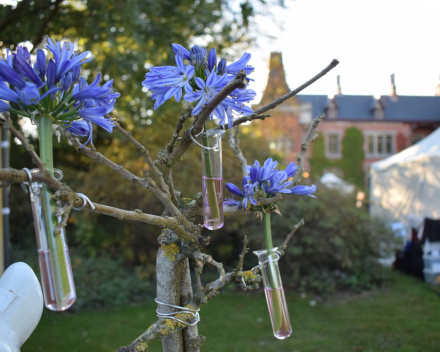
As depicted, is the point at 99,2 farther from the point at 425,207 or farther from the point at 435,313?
the point at 425,207

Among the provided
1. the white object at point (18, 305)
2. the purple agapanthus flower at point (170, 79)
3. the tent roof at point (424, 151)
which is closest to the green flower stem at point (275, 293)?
the purple agapanthus flower at point (170, 79)

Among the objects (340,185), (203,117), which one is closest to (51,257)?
(203,117)

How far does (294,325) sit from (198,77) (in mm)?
4712

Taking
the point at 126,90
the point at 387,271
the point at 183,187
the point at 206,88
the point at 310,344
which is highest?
the point at 126,90

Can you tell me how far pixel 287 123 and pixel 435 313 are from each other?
43.5ft

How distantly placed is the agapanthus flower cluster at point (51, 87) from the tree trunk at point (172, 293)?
1.63ft

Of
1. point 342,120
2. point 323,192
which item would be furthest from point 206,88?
point 342,120

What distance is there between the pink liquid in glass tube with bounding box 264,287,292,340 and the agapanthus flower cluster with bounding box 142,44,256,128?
0.51 metres

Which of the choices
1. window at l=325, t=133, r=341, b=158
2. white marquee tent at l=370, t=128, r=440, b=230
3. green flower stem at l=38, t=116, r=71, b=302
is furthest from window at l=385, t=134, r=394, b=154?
green flower stem at l=38, t=116, r=71, b=302

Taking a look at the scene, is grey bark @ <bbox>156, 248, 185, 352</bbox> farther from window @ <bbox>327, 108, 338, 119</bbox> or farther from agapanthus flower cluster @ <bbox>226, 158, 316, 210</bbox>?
window @ <bbox>327, 108, 338, 119</bbox>

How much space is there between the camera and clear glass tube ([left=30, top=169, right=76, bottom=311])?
78 cm

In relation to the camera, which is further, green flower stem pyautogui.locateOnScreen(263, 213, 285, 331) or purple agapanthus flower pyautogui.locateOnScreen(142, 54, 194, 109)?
green flower stem pyautogui.locateOnScreen(263, 213, 285, 331)

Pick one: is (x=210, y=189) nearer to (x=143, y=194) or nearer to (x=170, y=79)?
(x=170, y=79)

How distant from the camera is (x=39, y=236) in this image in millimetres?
791
